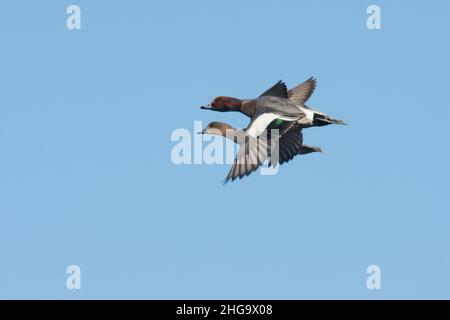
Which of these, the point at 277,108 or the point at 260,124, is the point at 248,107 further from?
the point at 260,124

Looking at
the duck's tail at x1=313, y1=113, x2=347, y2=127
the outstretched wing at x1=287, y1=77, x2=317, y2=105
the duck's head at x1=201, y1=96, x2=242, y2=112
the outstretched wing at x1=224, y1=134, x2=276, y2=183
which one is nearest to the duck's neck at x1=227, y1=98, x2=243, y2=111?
the duck's head at x1=201, y1=96, x2=242, y2=112

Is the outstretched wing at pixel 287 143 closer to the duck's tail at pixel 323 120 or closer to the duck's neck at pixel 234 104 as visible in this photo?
the duck's tail at pixel 323 120

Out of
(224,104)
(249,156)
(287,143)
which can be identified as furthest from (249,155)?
(224,104)

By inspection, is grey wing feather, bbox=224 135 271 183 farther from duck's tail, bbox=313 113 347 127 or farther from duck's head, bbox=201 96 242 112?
duck's head, bbox=201 96 242 112

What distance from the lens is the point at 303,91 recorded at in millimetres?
32406

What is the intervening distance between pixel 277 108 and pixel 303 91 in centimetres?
320

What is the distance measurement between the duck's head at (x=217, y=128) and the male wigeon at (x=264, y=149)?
1.00 m

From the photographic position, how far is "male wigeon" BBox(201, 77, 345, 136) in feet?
94.4

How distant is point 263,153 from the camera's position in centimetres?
2758

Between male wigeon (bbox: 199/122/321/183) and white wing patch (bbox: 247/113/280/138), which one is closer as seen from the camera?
male wigeon (bbox: 199/122/321/183)

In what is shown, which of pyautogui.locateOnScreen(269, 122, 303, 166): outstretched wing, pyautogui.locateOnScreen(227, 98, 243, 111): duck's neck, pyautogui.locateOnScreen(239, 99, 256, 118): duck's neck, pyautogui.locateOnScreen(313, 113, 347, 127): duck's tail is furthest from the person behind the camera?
pyautogui.locateOnScreen(227, 98, 243, 111): duck's neck
